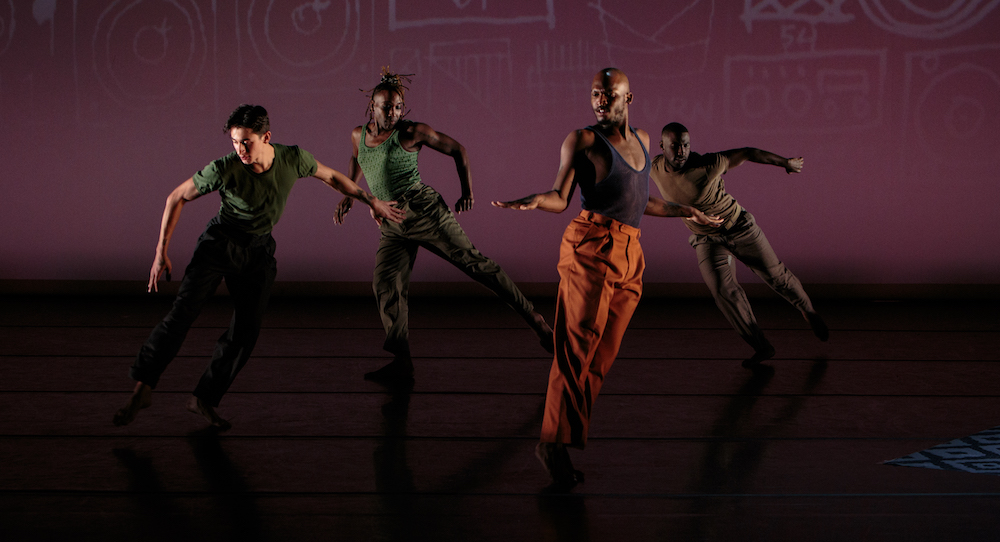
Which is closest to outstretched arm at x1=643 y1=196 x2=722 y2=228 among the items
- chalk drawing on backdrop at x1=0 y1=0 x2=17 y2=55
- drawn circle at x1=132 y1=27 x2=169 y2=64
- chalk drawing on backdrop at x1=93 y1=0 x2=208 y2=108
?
chalk drawing on backdrop at x1=93 y1=0 x2=208 y2=108

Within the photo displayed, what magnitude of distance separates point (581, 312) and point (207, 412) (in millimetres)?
1390

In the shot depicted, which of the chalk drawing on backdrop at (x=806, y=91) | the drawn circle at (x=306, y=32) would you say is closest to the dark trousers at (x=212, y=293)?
the drawn circle at (x=306, y=32)

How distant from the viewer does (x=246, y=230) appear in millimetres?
2840

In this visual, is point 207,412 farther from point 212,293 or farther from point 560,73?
point 560,73

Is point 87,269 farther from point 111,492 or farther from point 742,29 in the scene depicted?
point 742,29

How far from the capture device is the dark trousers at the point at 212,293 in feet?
8.95

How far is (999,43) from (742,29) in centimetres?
174

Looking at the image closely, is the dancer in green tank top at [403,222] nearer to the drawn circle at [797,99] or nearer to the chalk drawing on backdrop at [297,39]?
the chalk drawing on backdrop at [297,39]

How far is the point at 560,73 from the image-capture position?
18.6ft

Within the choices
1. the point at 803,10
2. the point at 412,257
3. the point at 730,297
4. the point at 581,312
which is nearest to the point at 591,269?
the point at 581,312

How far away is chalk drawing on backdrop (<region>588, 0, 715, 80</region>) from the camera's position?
5.63 m

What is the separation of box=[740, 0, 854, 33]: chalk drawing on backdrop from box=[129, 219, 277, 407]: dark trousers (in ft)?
13.3

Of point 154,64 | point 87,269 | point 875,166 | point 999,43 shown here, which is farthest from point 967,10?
point 87,269

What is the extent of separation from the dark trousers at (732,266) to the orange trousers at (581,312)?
165 cm
